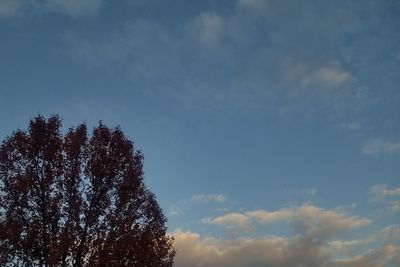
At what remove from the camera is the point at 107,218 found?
29688mm

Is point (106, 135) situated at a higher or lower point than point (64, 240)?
higher

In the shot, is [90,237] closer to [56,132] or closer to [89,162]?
[89,162]

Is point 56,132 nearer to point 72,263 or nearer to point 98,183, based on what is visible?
point 98,183

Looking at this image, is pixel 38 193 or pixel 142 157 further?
pixel 142 157

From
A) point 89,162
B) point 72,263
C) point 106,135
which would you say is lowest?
point 72,263

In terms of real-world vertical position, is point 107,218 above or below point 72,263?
above

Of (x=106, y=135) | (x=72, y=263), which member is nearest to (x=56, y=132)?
(x=106, y=135)

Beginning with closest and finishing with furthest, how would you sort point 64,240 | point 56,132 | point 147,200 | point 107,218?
point 64,240 < point 107,218 < point 56,132 < point 147,200

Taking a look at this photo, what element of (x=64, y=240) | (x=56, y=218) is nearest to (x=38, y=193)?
(x=56, y=218)

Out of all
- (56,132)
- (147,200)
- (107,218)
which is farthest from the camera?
(147,200)

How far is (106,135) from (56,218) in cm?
669

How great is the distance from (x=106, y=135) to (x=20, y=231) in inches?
333

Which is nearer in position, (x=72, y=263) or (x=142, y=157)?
(x=72, y=263)

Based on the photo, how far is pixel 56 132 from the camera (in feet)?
105
